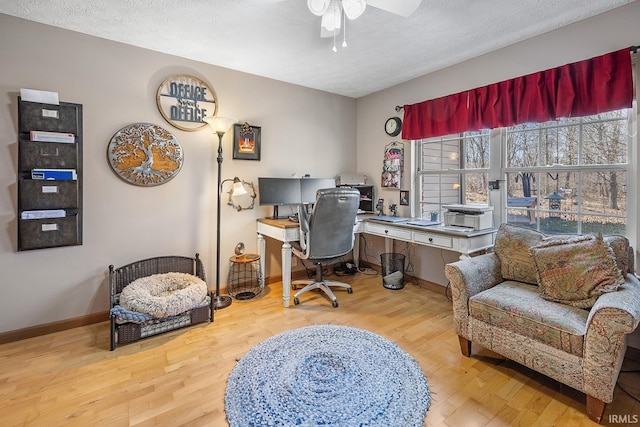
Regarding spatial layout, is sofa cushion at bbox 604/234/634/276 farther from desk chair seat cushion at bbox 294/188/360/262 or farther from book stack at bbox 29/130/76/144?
book stack at bbox 29/130/76/144

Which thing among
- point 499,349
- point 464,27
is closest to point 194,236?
point 499,349

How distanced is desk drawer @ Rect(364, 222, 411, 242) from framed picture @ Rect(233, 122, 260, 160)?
148cm

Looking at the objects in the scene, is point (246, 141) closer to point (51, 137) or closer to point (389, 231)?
point (51, 137)

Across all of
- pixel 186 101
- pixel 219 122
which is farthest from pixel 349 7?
pixel 186 101

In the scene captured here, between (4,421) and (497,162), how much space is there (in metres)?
3.77

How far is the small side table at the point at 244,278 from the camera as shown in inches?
120

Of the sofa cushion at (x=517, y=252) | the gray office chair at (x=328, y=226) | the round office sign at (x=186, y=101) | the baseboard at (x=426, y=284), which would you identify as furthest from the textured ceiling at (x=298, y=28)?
the baseboard at (x=426, y=284)

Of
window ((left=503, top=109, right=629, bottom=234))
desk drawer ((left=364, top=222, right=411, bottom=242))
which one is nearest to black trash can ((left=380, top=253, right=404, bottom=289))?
desk drawer ((left=364, top=222, right=411, bottom=242))

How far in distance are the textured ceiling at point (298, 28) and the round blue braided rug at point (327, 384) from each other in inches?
91.7

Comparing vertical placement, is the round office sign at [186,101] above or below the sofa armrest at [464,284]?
above

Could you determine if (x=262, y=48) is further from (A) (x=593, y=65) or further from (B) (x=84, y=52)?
(A) (x=593, y=65)

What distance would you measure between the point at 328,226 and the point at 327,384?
135 centimetres

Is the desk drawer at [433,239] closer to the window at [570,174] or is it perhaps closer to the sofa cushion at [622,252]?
the window at [570,174]

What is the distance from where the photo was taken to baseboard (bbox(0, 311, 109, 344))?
2205mm
